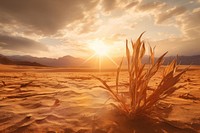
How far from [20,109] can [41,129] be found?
744mm

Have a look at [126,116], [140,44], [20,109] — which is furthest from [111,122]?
[20,109]

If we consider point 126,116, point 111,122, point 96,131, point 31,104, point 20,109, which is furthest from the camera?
point 31,104

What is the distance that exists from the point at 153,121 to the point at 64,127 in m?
0.89

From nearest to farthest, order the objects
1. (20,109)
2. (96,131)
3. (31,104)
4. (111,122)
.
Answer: (96,131) < (111,122) < (20,109) < (31,104)

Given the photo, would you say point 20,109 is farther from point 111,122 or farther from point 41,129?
point 111,122

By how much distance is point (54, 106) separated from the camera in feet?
7.46

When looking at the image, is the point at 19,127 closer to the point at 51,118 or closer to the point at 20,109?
the point at 51,118

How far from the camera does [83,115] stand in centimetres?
192

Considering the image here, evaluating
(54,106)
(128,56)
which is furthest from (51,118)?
(128,56)

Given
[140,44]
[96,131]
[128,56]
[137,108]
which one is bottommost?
[96,131]

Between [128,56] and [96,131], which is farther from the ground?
[128,56]

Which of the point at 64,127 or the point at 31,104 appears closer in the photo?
the point at 64,127

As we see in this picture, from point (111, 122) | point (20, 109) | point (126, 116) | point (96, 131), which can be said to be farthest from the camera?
point (20, 109)

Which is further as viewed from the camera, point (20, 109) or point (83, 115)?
point (20, 109)
